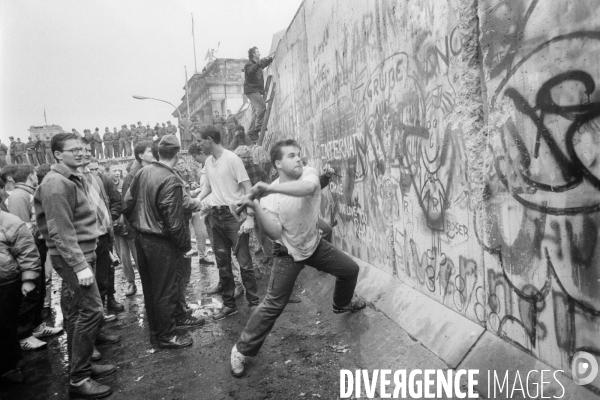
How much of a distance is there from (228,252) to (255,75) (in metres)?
5.66

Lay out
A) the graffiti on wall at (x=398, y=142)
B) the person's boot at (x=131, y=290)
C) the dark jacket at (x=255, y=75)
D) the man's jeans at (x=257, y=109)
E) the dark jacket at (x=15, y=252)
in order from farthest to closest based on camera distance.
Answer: the man's jeans at (x=257, y=109) < the dark jacket at (x=255, y=75) < the person's boot at (x=131, y=290) < the dark jacket at (x=15, y=252) < the graffiti on wall at (x=398, y=142)

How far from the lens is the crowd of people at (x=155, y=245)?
10.8 feet

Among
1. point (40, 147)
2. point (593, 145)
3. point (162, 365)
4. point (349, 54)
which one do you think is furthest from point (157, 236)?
point (40, 147)

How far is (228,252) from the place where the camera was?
16.8ft

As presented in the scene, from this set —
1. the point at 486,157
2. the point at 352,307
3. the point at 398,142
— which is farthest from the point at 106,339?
the point at 486,157

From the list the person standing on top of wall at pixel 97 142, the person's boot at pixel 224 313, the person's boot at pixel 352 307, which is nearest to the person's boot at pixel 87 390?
the person's boot at pixel 224 313

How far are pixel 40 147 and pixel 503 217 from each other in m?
34.6

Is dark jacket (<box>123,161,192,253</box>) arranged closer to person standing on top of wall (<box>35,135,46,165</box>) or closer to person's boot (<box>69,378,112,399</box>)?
person's boot (<box>69,378,112,399</box>)

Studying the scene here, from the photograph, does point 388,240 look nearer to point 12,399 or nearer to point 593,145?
point 593,145

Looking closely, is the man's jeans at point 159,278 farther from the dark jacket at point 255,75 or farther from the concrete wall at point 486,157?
the dark jacket at point 255,75

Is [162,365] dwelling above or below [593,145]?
below

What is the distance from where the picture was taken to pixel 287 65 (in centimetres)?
756

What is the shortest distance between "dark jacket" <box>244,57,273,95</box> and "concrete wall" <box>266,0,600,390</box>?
4.92m

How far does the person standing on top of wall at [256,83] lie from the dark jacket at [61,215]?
21.7ft
